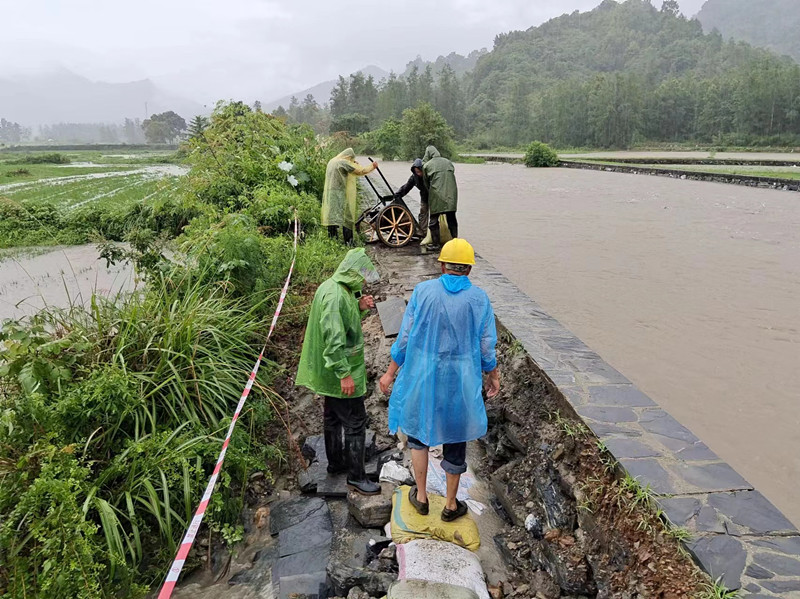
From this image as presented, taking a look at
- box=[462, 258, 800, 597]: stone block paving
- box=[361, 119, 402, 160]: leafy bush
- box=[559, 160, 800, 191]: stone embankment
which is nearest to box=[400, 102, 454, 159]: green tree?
box=[361, 119, 402, 160]: leafy bush

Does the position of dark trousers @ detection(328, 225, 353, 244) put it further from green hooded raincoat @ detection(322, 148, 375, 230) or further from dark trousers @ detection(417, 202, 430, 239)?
dark trousers @ detection(417, 202, 430, 239)

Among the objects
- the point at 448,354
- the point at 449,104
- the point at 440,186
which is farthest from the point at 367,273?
the point at 449,104

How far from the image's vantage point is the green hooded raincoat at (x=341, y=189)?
296 inches

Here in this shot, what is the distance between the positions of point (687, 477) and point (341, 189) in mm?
6002

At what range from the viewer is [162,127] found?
98500mm

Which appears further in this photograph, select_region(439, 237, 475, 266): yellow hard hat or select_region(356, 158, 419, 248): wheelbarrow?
select_region(356, 158, 419, 248): wheelbarrow

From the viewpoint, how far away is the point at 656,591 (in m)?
2.14

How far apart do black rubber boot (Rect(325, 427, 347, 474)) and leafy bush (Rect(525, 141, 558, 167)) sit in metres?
31.0

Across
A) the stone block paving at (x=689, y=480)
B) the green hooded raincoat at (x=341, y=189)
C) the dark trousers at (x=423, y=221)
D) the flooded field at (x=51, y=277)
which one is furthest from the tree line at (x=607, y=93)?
the stone block paving at (x=689, y=480)

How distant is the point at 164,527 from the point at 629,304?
225 inches

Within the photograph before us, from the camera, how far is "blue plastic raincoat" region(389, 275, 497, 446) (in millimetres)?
2762

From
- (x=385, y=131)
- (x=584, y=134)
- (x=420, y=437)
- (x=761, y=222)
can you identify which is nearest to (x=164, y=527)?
(x=420, y=437)

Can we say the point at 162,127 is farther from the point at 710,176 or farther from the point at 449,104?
the point at 710,176

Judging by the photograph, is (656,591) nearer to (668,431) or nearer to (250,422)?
(668,431)
